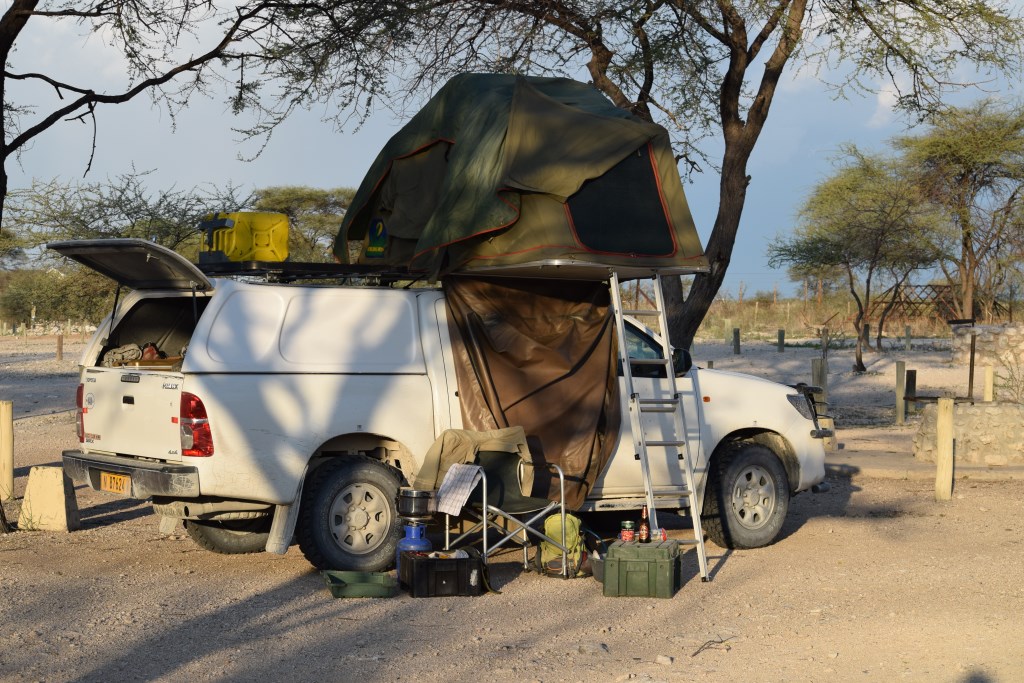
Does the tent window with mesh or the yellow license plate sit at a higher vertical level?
the tent window with mesh

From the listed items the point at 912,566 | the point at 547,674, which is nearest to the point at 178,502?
the point at 547,674

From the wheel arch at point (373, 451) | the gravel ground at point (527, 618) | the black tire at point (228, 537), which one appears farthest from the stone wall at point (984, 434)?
the black tire at point (228, 537)

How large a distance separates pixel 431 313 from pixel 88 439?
2508mm

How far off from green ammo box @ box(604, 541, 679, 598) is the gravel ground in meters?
0.08

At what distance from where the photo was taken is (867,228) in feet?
121

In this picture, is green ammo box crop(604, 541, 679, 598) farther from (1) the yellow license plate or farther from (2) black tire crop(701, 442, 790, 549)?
(1) the yellow license plate

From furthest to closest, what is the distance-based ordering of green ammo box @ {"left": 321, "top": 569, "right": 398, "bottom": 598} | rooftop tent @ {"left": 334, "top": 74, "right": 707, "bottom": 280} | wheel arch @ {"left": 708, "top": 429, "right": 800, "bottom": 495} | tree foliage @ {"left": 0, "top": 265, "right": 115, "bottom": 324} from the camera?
1. tree foliage @ {"left": 0, "top": 265, "right": 115, "bottom": 324}
2. wheel arch @ {"left": 708, "top": 429, "right": 800, "bottom": 495}
3. rooftop tent @ {"left": 334, "top": 74, "right": 707, "bottom": 280}
4. green ammo box @ {"left": 321, "top": 569, "right": 398, "bottom": 598}

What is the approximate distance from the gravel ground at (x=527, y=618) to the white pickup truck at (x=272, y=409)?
530mm

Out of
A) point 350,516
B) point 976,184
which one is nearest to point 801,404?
point 350,516

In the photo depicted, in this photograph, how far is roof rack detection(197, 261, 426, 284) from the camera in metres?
8.63

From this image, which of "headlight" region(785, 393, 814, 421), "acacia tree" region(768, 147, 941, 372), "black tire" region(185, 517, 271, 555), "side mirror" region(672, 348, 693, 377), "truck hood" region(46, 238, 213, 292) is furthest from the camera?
"acacia tree" region(768, 147, 941, 372)

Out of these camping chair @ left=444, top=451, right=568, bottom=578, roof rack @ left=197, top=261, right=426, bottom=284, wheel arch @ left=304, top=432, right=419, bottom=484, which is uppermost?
roof rack @ left=197, top=261, right=426, bottom=284

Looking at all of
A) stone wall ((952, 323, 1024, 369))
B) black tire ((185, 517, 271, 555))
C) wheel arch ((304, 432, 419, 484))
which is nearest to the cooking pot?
wheel arch ((304, 432, 419, 484))

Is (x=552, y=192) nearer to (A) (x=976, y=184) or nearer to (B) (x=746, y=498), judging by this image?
(B) (x=746, y=498)
